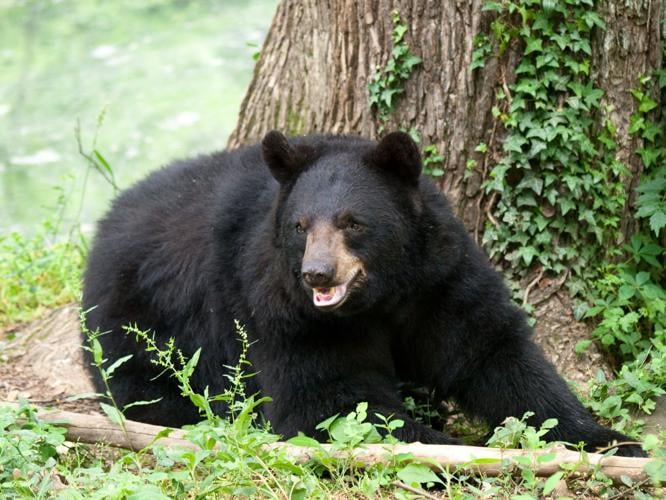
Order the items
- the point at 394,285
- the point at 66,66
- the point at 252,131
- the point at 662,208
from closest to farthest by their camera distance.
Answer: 1. the point at 394,285
2. the point at 662,208
3. the point at 252,131
4. the point at 66,66

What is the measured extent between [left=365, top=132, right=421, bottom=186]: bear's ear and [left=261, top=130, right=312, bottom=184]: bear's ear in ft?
1.14

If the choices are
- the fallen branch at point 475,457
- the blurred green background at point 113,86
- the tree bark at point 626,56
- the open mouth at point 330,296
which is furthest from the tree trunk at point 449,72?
the blurred green background at point 113,86

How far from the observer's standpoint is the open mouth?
4.89 m

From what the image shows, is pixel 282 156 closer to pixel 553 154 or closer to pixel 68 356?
pixel 553 154

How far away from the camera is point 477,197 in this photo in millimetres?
6160

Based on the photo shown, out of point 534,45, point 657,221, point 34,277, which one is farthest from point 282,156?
point 34,277

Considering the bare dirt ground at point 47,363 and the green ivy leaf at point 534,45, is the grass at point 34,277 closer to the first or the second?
the bare dirt ground at point 47,363

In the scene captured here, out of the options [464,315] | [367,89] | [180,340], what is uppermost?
[367,89]

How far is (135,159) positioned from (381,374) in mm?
10758

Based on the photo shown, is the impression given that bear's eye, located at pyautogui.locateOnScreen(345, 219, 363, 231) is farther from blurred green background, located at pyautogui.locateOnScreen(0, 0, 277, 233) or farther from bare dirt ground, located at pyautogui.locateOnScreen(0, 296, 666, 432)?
blurred green background, located at pyautogui.locateOnScreen(0, 0, 277, 233)

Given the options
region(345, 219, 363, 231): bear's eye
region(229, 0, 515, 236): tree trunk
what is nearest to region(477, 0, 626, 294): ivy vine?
region(229, 0, 515, 236): tree trunk

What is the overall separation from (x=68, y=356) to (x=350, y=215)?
10.6 feet

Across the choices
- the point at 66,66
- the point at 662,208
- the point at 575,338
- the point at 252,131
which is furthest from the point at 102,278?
the point at 66,66

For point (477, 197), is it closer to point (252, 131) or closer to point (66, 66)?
point (252, 131)
